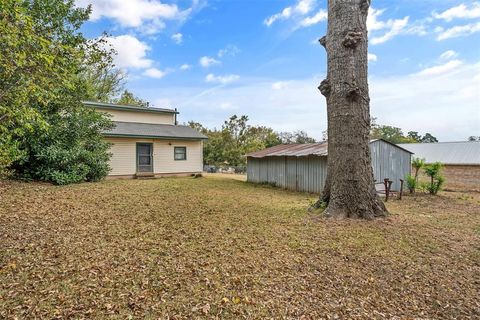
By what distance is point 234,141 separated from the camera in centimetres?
2823

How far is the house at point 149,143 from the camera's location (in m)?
14.3

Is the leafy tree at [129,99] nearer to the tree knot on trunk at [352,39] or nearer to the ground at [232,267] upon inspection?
the ground at [232,267]

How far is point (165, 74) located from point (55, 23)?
11.7m

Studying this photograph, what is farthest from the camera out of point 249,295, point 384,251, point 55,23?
point 55,23

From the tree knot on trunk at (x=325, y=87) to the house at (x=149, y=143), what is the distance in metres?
11.1

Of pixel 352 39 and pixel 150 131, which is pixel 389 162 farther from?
pixel 150 131

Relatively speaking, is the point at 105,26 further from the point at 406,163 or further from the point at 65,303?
the point at 406,163

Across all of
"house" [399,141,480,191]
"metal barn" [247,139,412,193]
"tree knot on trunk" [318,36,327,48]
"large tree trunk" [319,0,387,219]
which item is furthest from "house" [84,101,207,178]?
"house" [399,141,480,191]

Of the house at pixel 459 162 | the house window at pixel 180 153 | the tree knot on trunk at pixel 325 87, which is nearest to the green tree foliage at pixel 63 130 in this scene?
the house window at pixel 180 153

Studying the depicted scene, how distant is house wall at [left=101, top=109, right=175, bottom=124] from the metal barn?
7545 mm

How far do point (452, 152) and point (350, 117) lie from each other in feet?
73.2

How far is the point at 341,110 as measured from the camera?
5.47 meters

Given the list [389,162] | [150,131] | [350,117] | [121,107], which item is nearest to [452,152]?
[389,162]

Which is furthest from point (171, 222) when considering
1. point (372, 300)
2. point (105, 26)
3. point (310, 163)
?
point (105, 26)
